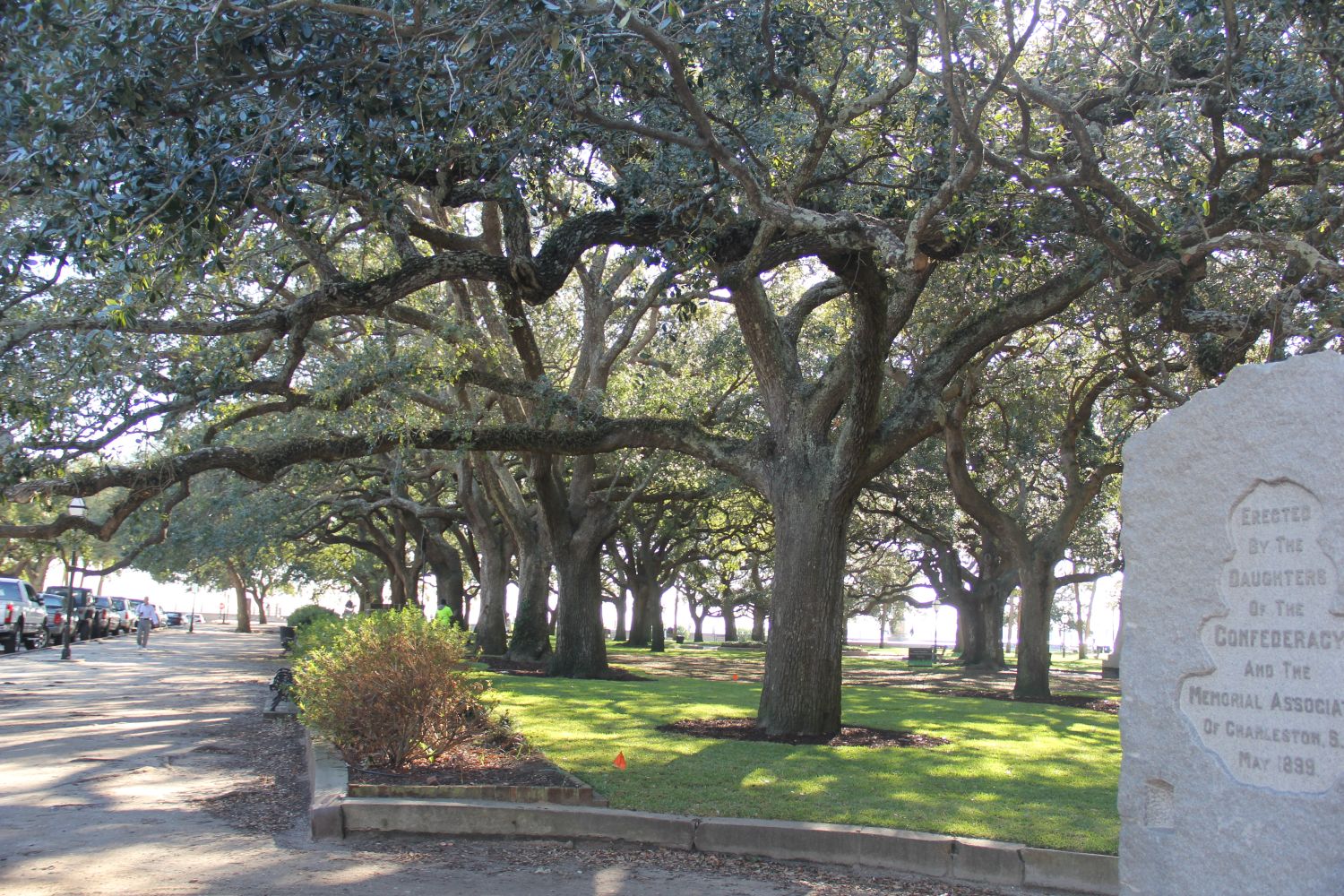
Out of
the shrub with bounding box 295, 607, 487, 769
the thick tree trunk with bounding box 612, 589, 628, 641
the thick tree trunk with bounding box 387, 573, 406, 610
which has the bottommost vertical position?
the thick tree trunk with bounding box 612, 589, 628, 641

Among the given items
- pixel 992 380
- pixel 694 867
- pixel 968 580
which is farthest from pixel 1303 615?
pixel 968 580

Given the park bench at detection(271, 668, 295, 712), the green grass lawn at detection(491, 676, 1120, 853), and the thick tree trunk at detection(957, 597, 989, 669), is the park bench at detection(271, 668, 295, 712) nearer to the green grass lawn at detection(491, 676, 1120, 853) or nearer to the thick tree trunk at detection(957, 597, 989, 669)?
the green grass lawn at detection(491, 676, 1120, 853)

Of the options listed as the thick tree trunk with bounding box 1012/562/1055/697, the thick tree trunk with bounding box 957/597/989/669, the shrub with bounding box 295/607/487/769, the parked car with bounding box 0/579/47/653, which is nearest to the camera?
the shrub with bounding box 295/607/487/769

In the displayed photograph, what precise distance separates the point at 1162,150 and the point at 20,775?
12.4m

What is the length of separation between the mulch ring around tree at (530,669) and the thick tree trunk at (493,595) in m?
2.30

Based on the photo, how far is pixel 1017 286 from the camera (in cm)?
1427

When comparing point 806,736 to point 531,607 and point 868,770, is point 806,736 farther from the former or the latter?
point 531,607

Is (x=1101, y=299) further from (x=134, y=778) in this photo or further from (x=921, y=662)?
(x=921, y=662)

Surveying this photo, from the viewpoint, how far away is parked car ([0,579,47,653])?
27969 millimetres

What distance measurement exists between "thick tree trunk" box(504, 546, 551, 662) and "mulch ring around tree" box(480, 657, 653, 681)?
12.4 inches

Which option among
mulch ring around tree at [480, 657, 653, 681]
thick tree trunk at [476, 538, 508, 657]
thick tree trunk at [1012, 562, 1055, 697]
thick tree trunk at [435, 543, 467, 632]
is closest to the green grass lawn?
thick tree trunk at [1012, 562, 1055, 697]

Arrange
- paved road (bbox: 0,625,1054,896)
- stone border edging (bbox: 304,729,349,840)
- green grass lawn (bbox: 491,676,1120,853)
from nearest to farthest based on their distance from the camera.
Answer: paved road (bbox: 0,625,1054,896), stone border edging (bbox: 304,729,349,840), green grass lawn (bbox: 491,676,1120,853)

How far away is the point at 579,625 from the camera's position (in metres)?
21.8

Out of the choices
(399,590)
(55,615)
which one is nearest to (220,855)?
(55,615)
